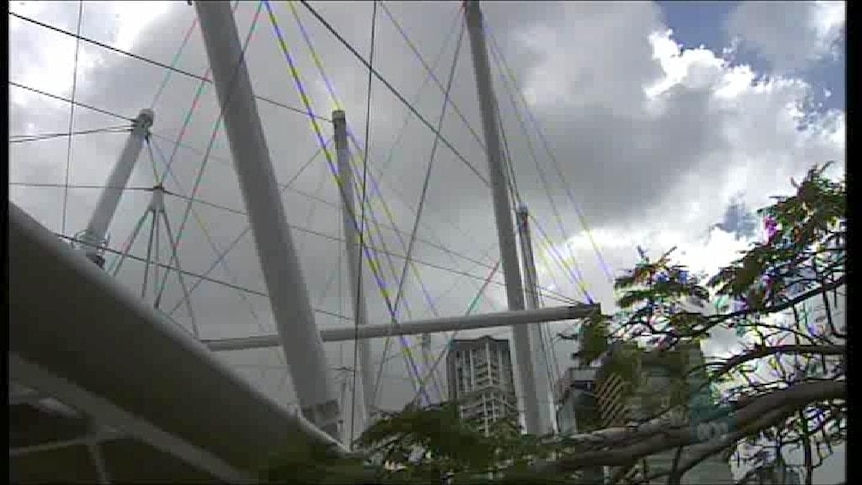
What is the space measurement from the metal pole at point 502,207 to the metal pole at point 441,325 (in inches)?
55.2

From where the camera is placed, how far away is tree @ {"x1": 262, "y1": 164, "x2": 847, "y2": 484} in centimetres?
469

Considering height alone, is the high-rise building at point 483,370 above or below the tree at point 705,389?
above

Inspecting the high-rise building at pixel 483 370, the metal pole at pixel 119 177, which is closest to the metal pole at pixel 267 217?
the high-rise building at pixel 483 370

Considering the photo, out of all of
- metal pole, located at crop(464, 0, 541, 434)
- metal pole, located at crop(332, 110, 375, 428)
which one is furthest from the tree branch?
metal pole, located at crop(332, 110, 375, 428)

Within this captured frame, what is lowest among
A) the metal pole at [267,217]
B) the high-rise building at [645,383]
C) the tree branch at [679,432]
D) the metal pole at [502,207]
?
the tree branch at [679,432]

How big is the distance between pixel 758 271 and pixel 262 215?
22.8 ft

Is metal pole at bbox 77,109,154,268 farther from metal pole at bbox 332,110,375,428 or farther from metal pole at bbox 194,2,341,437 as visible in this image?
metal pole at bbox 194,2,341,437

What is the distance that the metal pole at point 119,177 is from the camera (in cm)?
2212

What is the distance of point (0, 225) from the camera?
200cm

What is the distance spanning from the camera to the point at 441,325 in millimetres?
22422

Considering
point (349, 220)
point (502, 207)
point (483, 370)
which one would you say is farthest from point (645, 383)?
point (349, 220)

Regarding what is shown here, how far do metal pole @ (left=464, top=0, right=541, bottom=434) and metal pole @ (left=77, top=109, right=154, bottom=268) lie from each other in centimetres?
845

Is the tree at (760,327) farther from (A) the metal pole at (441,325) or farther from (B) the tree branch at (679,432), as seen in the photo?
(A) the metal pole at (441,325)
